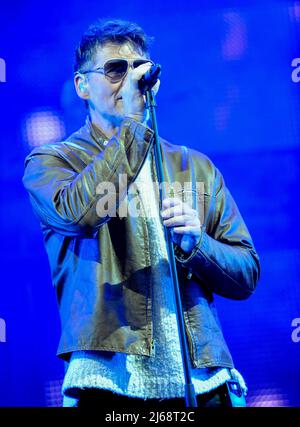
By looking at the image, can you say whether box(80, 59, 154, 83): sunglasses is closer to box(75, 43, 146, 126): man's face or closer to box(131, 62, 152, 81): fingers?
box(75, 43, 146, 126): man's face

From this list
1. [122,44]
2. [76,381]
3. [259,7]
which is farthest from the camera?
[259,7]

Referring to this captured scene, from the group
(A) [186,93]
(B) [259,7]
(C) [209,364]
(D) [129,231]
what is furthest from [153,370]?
(B) [259,7]

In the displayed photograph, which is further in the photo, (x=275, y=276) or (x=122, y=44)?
(x=275, y=276)

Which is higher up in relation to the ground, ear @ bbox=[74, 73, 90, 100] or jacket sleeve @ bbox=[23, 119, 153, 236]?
ear @ bbox=[74, 73, 90, 100]

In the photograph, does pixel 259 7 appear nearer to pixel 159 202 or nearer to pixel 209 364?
pixel 159 202

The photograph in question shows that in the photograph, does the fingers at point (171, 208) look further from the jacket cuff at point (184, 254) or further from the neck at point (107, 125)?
the neck at point (107, 125)

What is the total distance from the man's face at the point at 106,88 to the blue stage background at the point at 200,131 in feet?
1.02

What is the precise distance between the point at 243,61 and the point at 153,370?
3.81 ft

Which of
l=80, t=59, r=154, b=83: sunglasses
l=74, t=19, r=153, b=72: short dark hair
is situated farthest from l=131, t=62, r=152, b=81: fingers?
l=74, t=19, r=153, b=72: short dark hair

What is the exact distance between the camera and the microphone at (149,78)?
151 centimetres

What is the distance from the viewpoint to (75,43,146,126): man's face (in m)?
1.83

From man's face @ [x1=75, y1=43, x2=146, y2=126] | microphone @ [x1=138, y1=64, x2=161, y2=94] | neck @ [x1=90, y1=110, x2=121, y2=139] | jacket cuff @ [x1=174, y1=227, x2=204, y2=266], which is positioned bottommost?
jacket cuff @ [x1=174, y1=227, x2=204, y2=266]

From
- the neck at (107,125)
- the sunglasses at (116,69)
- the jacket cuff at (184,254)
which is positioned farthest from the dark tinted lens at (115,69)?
the jacket cuff at (184,254)
